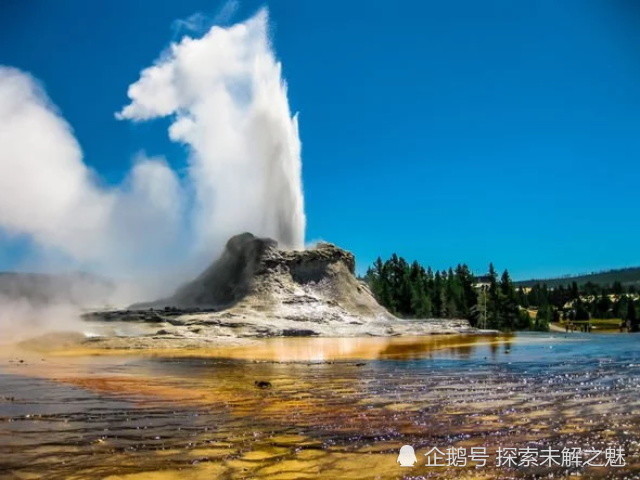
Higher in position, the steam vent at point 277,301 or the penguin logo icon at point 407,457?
the steam vent at point 277,301

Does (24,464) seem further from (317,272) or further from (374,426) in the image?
(317,272)

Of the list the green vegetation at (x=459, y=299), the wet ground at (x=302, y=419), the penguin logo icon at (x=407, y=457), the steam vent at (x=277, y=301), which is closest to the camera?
the wet ground at (x=302, y=419)

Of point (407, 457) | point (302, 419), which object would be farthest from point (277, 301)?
point (407, 457)

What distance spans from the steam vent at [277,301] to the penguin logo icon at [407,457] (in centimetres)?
3041

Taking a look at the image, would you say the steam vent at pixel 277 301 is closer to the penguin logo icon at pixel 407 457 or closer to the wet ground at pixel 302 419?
the wet ground at pixel 302 419

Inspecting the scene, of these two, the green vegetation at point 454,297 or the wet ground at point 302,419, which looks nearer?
the wet ground at point 302,419

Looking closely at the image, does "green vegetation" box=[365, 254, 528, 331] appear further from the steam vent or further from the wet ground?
the wet ground

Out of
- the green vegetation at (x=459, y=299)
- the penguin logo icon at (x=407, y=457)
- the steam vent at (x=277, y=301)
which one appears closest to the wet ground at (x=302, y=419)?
the penguin logo icon at (x=407, y=457)

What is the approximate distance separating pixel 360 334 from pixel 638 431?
36432mm

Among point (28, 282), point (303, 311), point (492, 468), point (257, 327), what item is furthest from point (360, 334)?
point (28, 282)

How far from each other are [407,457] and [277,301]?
41.7 m

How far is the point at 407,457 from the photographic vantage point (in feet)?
25.8

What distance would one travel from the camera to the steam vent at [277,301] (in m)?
42.7

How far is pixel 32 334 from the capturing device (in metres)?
35.1
